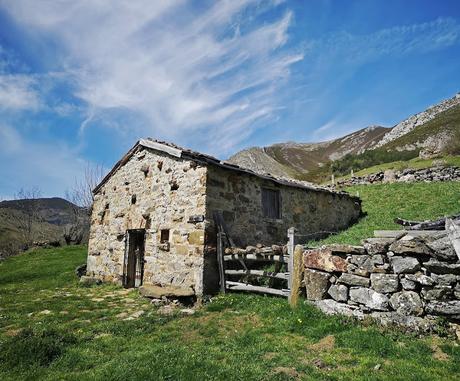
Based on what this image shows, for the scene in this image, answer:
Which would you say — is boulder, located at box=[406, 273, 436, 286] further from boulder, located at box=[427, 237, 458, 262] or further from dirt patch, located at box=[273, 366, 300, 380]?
dirt patch, located at box=[273, 366, 300, 380]

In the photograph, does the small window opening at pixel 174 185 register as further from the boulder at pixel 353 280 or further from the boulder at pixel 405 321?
the boulder at pixel 405 321

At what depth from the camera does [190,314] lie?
7.44 metres

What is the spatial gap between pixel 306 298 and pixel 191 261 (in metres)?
3.72

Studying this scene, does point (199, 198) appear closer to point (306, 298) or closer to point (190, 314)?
point (190, 314)

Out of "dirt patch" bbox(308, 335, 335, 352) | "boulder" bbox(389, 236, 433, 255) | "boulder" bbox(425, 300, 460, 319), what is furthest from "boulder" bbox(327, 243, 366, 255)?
"dirt patch" bbox(308, 335, 335, 352)

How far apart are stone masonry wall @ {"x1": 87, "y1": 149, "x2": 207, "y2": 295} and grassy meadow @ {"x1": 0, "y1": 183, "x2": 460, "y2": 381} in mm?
1460

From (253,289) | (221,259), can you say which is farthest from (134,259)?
(253,289)

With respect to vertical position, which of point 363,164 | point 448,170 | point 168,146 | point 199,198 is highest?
point 363,164

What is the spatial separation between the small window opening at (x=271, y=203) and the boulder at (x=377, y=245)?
547cm

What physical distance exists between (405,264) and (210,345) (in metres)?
3.70

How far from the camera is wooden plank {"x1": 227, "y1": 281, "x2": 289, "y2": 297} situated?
7.52m

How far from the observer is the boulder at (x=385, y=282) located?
549cm

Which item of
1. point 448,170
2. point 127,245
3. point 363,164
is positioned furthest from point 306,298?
point 363,164

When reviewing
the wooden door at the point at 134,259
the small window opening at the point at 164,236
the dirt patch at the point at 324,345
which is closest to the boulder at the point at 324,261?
the dirt patch at the point at 324,345
